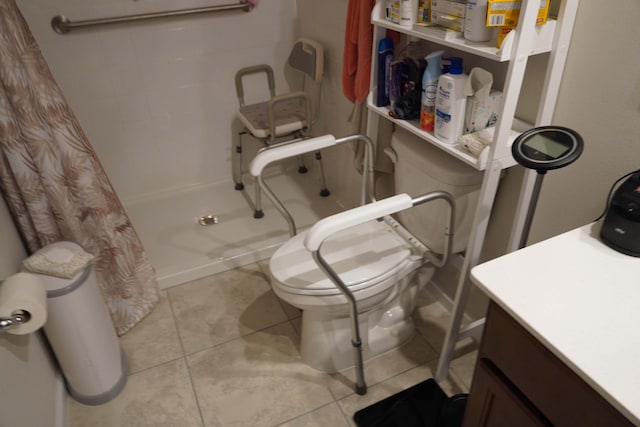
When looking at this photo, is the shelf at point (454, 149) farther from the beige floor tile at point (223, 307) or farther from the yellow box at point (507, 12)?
the beige floor tile at point (223, 307)

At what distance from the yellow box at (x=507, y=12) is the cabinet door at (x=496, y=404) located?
70 cm

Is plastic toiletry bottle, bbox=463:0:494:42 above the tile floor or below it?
above

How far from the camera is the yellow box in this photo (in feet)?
2.96

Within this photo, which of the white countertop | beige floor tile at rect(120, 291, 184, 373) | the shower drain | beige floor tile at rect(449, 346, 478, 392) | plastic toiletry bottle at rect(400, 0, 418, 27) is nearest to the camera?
the white countertop

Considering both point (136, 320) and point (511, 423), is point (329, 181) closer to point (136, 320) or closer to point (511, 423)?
point (136, 320)

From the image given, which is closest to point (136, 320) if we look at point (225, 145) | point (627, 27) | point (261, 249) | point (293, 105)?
point (261, 249)

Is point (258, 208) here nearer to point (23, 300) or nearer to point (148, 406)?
point (148, 406)

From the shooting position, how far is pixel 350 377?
1.52m

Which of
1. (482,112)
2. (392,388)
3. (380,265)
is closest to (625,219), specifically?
(482,112)

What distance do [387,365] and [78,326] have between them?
1011mm

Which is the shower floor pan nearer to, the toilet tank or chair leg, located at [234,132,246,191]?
chair leg, located at [234,132,246,191]

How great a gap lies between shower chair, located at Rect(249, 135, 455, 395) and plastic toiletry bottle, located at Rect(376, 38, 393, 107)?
15 centimetres

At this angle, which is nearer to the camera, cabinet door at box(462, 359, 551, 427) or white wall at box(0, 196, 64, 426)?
cabinet door at box(462, 359, 551, 427)

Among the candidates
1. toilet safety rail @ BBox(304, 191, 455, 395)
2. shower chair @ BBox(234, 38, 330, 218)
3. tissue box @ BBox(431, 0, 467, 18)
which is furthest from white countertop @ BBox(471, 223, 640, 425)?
shower chair @ BBox(234, 38, 330, 218)
